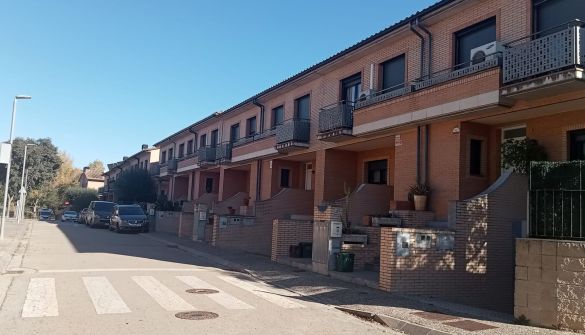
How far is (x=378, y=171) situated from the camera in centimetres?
1992

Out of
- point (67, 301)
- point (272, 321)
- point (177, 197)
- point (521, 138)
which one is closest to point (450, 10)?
point (521, 138)

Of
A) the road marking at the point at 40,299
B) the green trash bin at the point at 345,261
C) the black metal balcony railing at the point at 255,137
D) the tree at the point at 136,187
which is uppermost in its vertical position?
the black metal balcony railing at the point at 255,137

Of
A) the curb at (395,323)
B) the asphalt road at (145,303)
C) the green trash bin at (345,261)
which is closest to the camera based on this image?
the asphalt road at (145,303)

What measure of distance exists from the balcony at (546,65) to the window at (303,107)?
11.2 m

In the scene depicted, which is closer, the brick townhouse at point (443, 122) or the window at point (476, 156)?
the brick townhouse at point (443, 122)

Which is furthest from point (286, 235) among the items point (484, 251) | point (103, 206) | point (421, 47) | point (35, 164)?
point (35, 164)

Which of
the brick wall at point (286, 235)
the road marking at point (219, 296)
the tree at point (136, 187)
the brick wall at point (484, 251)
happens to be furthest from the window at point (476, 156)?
the tree at point (136, 187)

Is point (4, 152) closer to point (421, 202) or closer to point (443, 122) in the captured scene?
point (421, 202)

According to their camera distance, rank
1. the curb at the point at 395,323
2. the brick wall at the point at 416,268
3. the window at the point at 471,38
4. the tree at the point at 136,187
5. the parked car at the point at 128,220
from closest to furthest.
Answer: the curb at the point at 395,323 < the brick wall at the point at 416,268 < the window at the point at 471,38 < the parked car at the point at 128,220 < the tree at the point at 136,187

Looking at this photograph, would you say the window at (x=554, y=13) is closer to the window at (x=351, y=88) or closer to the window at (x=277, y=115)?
the window at (x=351, y=88)

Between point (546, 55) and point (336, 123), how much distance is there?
819cm

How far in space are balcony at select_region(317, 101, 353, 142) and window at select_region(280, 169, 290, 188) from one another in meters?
6.61

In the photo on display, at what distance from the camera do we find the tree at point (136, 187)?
46984 mm

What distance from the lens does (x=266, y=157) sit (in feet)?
81.9
